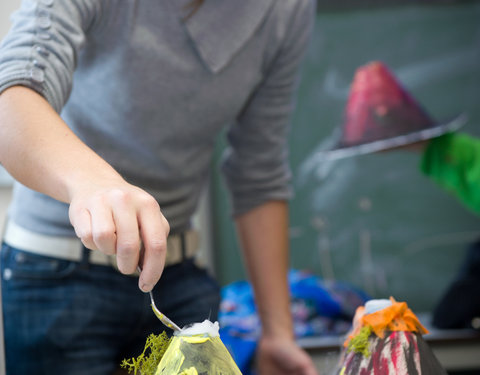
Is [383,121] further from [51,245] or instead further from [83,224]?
[83,224]

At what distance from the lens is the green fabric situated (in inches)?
56.5

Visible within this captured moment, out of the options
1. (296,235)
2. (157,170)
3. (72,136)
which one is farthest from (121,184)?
(296,235)

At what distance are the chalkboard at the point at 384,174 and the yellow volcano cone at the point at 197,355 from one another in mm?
2138

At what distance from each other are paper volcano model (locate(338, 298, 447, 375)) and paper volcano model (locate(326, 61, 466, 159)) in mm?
910

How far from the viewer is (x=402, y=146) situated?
4.83 feet

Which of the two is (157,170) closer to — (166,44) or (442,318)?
(166,44)

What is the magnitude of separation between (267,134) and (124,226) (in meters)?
0.63

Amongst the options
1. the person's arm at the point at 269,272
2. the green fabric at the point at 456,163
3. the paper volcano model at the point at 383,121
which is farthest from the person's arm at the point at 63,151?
the green fabric at the point at 456,163

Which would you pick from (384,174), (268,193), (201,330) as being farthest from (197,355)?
(384,174)

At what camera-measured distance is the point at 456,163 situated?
1453 mm

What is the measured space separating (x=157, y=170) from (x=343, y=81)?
1931 mm

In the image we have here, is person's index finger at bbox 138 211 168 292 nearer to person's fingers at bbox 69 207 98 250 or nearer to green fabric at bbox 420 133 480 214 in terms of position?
person's fingers at bbox 69 207 98 250

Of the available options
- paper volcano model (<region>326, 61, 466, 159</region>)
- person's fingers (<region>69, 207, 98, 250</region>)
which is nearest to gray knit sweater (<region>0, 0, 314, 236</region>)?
person's fingers (<region>69, 207, 98, 250</region>)

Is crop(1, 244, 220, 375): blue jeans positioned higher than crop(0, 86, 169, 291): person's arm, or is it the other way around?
crop(0, 86, 169, 291): person's arm
